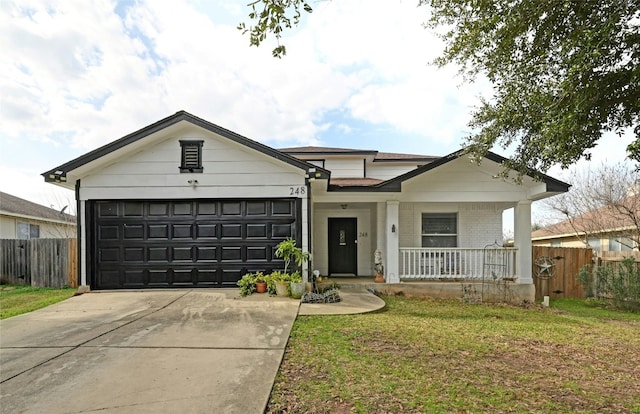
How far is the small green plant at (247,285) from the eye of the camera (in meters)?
8.62

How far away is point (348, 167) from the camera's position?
13758 mm

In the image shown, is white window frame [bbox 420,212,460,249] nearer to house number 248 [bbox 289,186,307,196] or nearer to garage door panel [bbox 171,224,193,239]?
house number 248 [bbox 289,186,307,196]

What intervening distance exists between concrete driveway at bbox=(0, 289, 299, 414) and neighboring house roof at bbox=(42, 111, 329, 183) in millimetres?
3239

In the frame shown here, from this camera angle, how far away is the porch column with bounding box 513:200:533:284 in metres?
10.1

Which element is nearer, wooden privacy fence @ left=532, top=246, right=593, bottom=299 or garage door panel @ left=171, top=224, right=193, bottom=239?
garage door panel @ left=171, top=224, right=193, bottom=239

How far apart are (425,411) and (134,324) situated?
4963 millimetres

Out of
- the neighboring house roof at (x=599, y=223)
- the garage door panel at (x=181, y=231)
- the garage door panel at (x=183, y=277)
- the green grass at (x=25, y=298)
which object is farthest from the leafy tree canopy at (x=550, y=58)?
the neighboring house roof at (x=599, y=223)

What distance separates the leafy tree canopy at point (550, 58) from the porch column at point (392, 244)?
4.17 meters

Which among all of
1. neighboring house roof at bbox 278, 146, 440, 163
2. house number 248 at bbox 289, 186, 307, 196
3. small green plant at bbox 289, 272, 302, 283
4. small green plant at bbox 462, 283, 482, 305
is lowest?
small green plant at bbox 462, 283, 482, 305

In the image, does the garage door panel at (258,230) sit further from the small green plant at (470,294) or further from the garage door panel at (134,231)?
the small green plant at (470,294)

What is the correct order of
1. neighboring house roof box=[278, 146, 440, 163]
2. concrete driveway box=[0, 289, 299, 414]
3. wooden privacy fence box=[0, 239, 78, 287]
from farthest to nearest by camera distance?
1. neighboring house roof box=[278, 146, 440, 163]
2. wooden privacy fence box=[0, 239, 78, 287]
3. concrete driveway box=[0, 289, 299, 414]

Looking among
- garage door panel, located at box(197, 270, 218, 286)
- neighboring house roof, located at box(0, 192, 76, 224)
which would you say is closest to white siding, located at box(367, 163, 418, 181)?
garage door panel, located at box(197, 270, 218, 286)

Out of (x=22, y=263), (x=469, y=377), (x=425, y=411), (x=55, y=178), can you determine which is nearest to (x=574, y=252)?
(x=469, y=377)

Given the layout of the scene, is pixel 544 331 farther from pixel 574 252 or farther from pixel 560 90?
pixel 574 252
